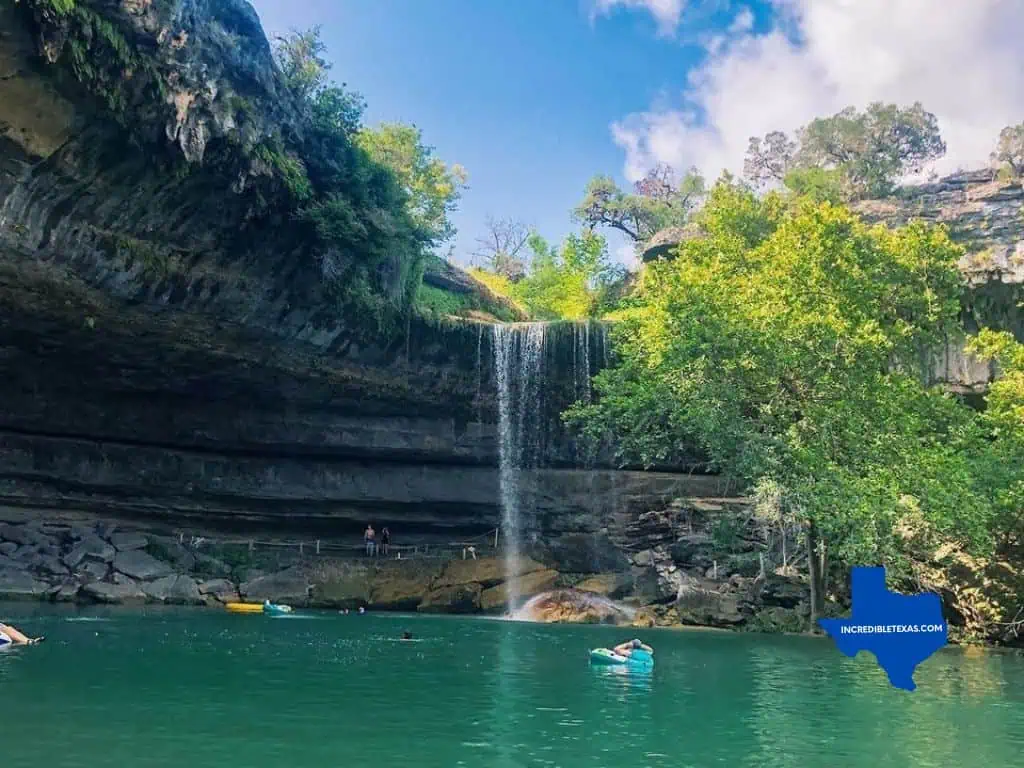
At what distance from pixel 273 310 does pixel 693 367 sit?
11456 millimetres

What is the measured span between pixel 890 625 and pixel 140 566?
25510 mm

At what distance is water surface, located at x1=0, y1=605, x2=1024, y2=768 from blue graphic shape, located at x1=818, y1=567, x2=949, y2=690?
10.1 feet

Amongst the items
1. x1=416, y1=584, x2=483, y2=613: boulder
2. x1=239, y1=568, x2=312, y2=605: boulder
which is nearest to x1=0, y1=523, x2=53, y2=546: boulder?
x1=239, y1=568, x2=312, y2=605: boulder

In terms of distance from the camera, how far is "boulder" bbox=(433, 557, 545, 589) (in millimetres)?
27984

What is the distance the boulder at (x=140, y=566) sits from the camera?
87.0 ft

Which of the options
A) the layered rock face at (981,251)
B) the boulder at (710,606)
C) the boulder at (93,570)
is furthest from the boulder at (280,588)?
the layered rock face at (981,251)

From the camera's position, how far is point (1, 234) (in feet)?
57.2

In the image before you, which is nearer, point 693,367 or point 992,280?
point 693,367

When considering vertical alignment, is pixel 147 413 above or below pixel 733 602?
above

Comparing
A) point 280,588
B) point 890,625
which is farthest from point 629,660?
point 280,588

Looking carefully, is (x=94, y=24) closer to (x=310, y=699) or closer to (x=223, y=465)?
(x=310, y=699)

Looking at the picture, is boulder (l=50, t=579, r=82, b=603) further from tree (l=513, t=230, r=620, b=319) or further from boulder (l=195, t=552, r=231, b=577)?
tree (l=513, t=230, r=620, b=319)

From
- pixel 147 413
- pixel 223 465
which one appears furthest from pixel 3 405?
pixel 223 465

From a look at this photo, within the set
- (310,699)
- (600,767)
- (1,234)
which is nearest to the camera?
(600,767)
